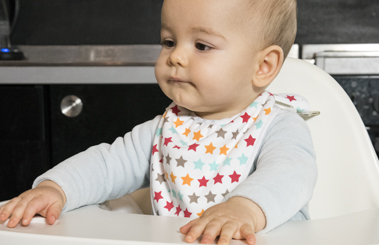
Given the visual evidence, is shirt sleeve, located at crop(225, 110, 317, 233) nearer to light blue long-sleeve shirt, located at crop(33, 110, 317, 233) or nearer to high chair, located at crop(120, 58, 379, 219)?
light blue long-sleeve shirt, located at crop(33, 110, 317, 233)

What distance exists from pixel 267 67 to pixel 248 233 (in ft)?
1.33

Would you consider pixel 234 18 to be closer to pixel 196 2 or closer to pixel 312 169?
pixel 196 2

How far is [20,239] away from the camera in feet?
1.59

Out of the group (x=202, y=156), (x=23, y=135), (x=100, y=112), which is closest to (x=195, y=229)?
(x=202, y=156)

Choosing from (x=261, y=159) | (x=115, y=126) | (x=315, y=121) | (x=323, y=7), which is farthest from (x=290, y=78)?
(x=323, y=7)

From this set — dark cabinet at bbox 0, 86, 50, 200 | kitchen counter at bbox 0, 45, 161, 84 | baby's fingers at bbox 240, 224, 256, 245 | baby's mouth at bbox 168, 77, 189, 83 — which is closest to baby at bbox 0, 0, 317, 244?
baby's mouth at bbox 168, 77, 189, 83

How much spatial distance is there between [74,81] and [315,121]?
3.19 feet

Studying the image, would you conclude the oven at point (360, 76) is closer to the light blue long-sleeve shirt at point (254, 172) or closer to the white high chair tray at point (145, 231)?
the light blue long-sleeve shirt at point (254, 172)

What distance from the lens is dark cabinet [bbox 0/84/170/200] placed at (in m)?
1.68

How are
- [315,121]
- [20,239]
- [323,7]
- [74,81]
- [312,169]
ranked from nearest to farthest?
1. [20,239]
2. [312,169]
3. [315,121]
4. [74,81]
5. [323,7]

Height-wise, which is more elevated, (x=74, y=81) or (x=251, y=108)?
(x=251, y=108)

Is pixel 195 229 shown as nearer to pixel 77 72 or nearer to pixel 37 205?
pixel 37 205

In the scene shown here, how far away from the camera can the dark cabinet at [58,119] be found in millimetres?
1678

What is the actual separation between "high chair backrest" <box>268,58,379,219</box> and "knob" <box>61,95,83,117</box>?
91 centimetres
